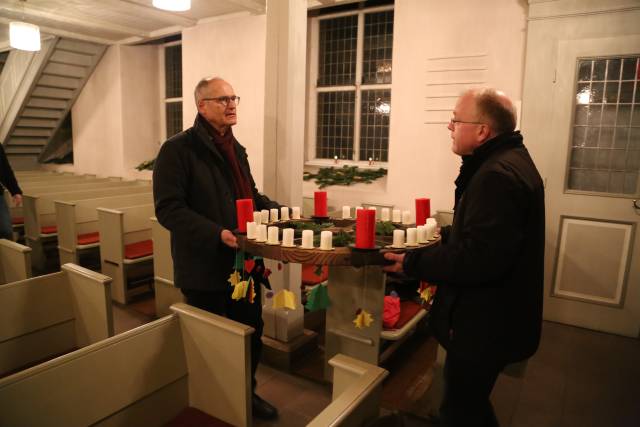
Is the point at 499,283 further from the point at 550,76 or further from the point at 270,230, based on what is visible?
the point at 550,76

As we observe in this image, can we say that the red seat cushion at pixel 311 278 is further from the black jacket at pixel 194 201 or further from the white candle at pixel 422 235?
the white candle at pixel 422 235

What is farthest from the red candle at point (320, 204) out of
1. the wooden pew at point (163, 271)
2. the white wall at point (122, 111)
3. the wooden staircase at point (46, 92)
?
the wooden staircase at point (46, 92)

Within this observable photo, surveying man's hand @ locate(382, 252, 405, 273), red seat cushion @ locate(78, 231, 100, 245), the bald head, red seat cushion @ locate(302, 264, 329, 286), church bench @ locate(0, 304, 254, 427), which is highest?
the bald head

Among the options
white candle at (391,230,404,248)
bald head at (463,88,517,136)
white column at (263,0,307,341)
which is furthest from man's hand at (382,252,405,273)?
white column at (263,0,307,341)

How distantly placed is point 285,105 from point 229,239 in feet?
4.32

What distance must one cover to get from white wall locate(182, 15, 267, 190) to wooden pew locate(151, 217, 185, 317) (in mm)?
1869

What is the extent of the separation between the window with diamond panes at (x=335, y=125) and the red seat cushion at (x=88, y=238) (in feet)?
A: 9.55

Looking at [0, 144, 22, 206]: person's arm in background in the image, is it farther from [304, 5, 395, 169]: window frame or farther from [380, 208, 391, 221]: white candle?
[380, 208, 391, 221]: white candle

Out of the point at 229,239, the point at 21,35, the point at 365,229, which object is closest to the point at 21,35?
the point at 21,35

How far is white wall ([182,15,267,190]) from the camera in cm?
540

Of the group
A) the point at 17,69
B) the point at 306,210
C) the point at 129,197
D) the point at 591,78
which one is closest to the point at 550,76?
the point at 591,78

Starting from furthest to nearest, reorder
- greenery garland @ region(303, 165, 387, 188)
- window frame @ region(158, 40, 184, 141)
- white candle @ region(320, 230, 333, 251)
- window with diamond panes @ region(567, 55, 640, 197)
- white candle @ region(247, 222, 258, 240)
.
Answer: window frame @ region(158, 40, 184, 141) → greenery garland @ region(303, 165, 387, 188) → window with diamond panes @ region(567, 55, 640, 197) → white candle @ region(247, 222, 258, 240) → white candle @ region(320, 230, 333, 251)

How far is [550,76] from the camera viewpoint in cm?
351

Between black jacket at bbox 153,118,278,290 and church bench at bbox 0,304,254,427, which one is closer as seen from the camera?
church bench at bbox 0,304,254,427
